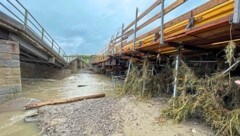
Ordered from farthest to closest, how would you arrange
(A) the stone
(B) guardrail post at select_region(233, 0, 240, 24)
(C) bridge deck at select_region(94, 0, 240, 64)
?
(A) the stone → (C) bridge deck at select_region(94, 0, 240, 64) → (B) guardrail post at select_region(233, 0, 240, 24)

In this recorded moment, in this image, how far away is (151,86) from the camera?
26.8ft

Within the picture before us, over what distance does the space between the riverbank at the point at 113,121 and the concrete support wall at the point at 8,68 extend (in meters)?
2.55

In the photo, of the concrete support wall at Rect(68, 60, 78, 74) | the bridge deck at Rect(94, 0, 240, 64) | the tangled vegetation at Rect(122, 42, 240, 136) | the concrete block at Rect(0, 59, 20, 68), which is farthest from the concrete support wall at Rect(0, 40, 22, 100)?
the concrete support wall at Rect(68, 60, 78, 74)

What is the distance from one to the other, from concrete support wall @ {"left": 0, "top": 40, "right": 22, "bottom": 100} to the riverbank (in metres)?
2.55

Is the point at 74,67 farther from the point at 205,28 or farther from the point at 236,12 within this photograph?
the point at 236,12

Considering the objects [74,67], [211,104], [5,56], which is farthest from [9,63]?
[74,67]

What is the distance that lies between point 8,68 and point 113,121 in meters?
5.61

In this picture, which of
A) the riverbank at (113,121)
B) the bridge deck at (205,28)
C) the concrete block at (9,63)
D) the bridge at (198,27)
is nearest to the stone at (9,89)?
the concrete block at (9,63)

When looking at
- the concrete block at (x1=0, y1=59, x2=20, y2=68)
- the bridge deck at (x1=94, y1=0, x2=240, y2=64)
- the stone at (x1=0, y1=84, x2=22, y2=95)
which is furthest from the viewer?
the concrete block at (x1=0, y1=59, x2=20, y2=68)

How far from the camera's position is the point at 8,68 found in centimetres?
927

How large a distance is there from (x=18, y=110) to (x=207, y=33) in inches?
238

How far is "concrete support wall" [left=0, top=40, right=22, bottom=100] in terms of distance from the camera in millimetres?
Answer: 8945

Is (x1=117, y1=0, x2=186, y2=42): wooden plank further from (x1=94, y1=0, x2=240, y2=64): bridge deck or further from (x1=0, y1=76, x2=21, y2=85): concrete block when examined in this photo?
(x1=0, y1=76, x2=21, y2=85): concrete block

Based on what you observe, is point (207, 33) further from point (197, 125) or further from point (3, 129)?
point (3, 129)
